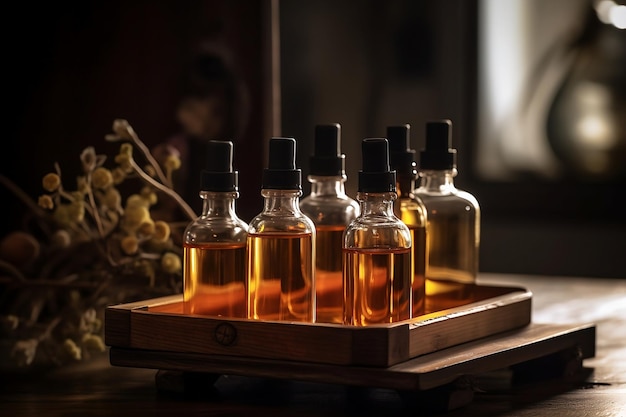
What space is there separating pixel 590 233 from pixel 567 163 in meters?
0.20

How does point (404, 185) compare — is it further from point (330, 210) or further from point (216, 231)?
point (216, 231)

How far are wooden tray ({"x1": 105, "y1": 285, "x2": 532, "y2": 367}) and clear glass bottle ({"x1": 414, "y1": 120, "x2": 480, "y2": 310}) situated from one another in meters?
0.10

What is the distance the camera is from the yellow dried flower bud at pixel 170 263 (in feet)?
4.67

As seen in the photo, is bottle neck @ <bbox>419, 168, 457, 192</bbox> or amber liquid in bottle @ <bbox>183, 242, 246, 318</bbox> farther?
bottle neck @ <bbox>419, 168, 457, 192</bbox>

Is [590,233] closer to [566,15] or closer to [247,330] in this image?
[566,15]

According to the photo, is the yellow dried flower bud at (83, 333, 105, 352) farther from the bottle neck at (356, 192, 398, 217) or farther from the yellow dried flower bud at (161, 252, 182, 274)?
the bottle neck at (356, 192, 398, 217)

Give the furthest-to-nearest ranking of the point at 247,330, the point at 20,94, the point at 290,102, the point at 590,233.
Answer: the point at 290,102
the point at 590,233
the point at 20,94
the point at 247,330

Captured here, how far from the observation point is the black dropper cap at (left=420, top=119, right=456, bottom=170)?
128cm

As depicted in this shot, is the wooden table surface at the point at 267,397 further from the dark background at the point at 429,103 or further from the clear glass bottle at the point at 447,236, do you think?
the dark background at the point at 429,103

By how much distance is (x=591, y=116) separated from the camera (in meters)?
3.04

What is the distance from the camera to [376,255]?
111 centimetres

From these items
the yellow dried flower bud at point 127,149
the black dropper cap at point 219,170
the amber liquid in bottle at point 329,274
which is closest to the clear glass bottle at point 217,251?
the black dropper cap at point 219,170

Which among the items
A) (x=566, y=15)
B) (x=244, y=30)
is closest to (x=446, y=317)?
(x=244, y=30)

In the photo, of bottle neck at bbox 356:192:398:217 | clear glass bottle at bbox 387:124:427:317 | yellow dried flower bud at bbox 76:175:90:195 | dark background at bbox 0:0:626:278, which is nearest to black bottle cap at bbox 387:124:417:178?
clear glass bottle at bbox 387:124:427:317
